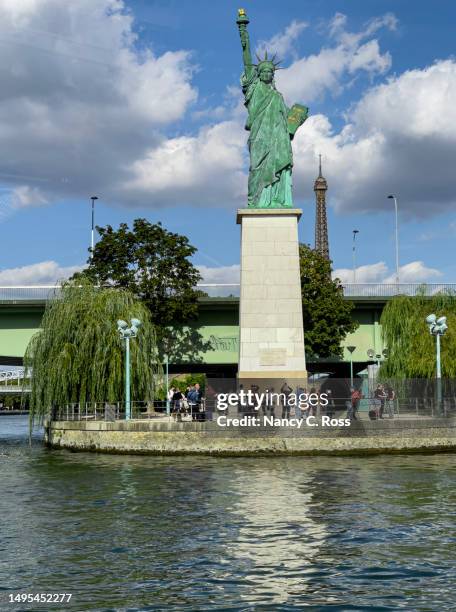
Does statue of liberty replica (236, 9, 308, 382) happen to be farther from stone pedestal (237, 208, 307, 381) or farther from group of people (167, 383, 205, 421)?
group of people (167, 383, 205, 421)

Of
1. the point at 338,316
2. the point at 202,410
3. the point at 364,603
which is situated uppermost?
the point at 338,316

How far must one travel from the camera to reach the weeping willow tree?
3559cm

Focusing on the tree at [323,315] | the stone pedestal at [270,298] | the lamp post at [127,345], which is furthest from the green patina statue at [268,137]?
the tree at [323,315]

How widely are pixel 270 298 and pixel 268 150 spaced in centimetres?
674

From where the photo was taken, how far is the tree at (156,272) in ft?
154

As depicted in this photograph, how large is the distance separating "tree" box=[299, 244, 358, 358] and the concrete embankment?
55.3 ft

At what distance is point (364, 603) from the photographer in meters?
11.4

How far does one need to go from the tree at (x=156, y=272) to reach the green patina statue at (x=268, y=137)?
1102 centimetres

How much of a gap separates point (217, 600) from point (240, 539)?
12.8ft

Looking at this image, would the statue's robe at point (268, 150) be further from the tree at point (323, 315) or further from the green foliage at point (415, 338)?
the tree at point (323, 315)

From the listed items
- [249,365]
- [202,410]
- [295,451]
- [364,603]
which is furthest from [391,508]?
[249,365]

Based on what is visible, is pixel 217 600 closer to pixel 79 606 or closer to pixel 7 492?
pixel 79 606

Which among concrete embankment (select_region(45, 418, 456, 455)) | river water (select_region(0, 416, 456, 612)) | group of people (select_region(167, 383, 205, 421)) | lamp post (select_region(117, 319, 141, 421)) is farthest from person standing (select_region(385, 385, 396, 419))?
lamp post (select_region(117, 319, 141, 421))

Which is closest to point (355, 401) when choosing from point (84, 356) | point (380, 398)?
point (380, 398)
